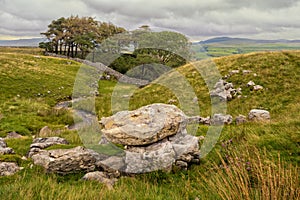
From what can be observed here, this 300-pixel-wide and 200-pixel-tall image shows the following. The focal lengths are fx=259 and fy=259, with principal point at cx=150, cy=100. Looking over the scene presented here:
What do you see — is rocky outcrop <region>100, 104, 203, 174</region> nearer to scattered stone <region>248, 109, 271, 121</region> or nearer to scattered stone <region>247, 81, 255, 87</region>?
scattered stone <region>248, 109, 271, 121</region>

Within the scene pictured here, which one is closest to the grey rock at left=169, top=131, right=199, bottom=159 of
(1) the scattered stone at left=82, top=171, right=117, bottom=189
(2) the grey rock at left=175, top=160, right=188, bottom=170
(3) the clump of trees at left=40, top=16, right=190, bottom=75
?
(2) the grey rock at left=175, top=160, right=188, bottom=170

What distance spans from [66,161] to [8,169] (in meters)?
1.76

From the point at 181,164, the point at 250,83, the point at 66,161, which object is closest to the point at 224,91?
the point at 250,83

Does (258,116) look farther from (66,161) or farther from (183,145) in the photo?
(66,161)

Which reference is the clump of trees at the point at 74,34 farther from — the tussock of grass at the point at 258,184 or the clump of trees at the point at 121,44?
the tussock of grass at the point at 258,184

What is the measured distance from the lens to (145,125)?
8.95 metres

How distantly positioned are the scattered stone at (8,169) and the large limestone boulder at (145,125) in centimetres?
306

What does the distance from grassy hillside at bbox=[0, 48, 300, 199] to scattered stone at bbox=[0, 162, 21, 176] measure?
1.02 ft

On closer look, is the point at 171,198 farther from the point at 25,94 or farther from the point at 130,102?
the point at 25,94

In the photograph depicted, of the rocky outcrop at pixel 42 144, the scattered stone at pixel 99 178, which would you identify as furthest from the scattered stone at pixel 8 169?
the scattered stone at pixel 99 178

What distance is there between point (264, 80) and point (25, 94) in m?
29.0

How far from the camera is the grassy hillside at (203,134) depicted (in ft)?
17.3

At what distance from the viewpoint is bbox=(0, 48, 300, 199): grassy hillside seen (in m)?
5.28

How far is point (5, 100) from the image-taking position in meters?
29.6
